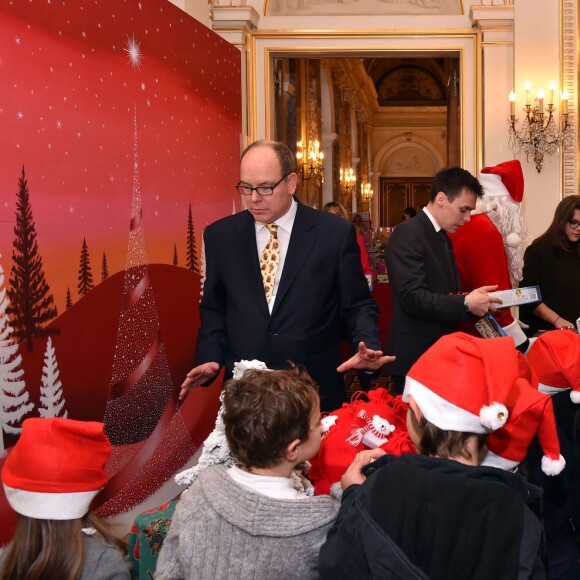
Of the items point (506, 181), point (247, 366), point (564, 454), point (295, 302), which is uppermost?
point (506, 181)

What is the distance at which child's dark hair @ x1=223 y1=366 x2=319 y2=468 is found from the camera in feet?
6.24

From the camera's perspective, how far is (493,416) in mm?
1815

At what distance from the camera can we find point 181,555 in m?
1.91

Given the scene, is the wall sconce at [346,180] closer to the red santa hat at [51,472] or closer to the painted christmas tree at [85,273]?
the painted christmas tree at [85,273]

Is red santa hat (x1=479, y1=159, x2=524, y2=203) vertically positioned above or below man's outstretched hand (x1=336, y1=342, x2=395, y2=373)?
above

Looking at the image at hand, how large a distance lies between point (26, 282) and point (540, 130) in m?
5.22

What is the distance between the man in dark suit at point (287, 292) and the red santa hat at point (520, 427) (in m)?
1.12

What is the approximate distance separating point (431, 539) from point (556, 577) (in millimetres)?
1005

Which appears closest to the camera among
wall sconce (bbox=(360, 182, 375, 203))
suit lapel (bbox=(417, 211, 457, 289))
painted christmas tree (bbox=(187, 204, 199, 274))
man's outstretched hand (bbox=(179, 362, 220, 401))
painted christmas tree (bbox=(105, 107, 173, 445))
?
man's outstretched hand (bbox=(179, 362, 220, 401))

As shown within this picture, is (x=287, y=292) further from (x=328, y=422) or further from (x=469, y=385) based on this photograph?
(x=469, y=385)

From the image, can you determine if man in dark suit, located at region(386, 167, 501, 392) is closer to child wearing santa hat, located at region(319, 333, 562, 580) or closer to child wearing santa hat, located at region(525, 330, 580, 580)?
child wearing santa hat, located at region(525, 330, 580, 580)

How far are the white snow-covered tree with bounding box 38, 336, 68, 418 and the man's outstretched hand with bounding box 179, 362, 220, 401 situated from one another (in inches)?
30.6

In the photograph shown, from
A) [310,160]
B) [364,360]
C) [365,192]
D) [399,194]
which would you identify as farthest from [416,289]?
[399,194]

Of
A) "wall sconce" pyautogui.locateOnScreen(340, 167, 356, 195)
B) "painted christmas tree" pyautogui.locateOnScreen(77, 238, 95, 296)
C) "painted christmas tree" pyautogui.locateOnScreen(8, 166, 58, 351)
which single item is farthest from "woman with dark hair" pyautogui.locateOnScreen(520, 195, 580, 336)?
"wall sconce" pyautogui.locateOnScreen(340, 167, 356, 195)
